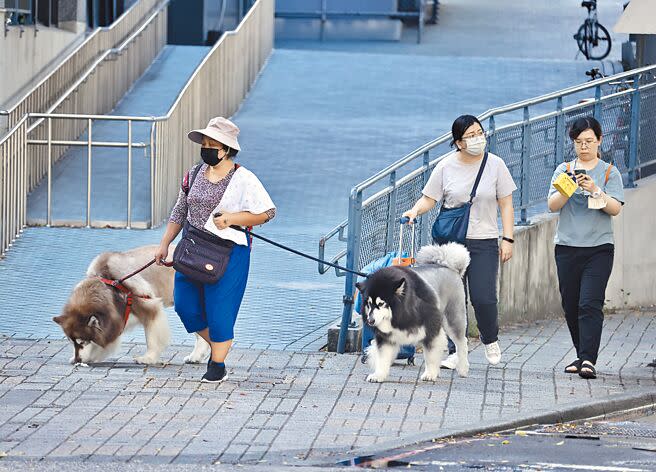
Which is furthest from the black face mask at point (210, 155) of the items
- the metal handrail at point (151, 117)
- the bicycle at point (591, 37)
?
the bicycle at point (591, 37)

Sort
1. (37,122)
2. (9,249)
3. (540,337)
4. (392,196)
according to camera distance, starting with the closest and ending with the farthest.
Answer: (392,196)
(540,337)
(9,249)
(37,122)

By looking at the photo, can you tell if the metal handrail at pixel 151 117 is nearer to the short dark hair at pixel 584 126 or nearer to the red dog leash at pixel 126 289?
the red dog leash at pixel 126 289

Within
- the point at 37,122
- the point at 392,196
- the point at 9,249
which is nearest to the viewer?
the point at 392,196

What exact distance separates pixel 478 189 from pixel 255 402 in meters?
2.19

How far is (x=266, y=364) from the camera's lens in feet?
33.7

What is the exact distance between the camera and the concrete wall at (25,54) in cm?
1786

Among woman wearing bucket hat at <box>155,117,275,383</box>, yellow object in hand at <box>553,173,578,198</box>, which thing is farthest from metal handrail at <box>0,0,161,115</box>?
yellow object in hand at <box>553,173,578,198</box>

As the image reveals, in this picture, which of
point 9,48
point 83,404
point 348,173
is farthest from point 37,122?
point 83,404

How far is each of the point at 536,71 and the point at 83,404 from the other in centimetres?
1813

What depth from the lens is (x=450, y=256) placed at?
970cm

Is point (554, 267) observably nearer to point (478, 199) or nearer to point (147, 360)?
point (478, 199)

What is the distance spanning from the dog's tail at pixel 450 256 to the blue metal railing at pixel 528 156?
124 centimetres

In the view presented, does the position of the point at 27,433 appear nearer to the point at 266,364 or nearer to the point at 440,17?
the point at 266,364

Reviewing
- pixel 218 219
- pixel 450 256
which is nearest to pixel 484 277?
pixel 450 256
